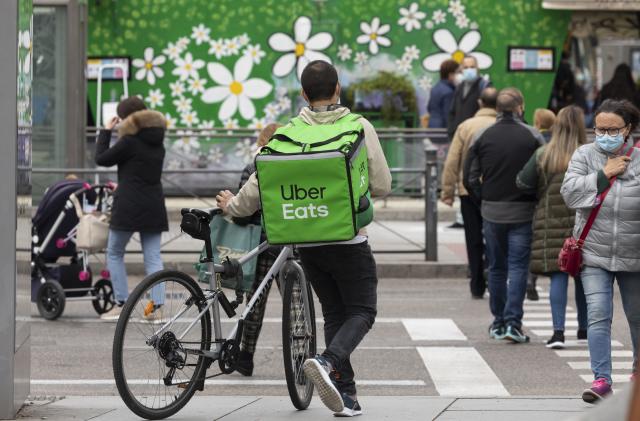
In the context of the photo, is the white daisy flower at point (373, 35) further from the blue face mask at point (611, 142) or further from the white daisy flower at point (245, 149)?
the blue face mask at point (611, 142)

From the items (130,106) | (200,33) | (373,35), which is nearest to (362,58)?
(373,35)

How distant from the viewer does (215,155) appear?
20484 mm

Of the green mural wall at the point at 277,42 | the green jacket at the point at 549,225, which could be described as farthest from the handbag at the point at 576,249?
the green mural wall at the point at 277,42

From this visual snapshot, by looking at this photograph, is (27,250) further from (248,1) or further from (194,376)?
(248,1)

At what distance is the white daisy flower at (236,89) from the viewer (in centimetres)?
2300

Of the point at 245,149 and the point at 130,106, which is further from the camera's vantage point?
the point at 245,149

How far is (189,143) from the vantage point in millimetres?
20422

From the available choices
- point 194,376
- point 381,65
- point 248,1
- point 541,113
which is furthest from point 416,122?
point 194,376

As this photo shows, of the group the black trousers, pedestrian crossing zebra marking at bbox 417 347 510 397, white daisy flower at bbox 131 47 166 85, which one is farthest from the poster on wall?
pedestrian crossing zebra marking at bbox 417 347 510 397

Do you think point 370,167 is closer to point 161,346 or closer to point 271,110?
point 161,346

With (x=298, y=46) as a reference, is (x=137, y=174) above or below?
below

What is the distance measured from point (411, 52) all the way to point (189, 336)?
1617cm

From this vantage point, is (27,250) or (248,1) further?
(248,1)

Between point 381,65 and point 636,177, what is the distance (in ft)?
49.6
